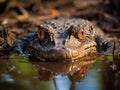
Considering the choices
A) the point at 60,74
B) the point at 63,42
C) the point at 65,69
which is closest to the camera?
the point at 60,74

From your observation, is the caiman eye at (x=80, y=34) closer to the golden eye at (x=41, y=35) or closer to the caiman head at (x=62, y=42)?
the caiman head at (x=62, y=42)

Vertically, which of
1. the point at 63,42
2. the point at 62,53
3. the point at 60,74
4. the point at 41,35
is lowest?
the point at 60,74

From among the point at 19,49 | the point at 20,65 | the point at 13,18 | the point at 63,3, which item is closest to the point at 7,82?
the point at 20,65

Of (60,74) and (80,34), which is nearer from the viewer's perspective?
(60,74)

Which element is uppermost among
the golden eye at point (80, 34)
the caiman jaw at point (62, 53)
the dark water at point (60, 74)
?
the golden eye at point (80, 34)

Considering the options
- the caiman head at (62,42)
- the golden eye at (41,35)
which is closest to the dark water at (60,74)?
the caiman head at (62,42)

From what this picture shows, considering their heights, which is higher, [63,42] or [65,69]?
[63,42]

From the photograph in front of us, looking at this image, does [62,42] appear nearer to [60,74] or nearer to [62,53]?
[62,53]

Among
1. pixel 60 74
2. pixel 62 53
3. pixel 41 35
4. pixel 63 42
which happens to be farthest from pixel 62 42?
pixel 60 74
